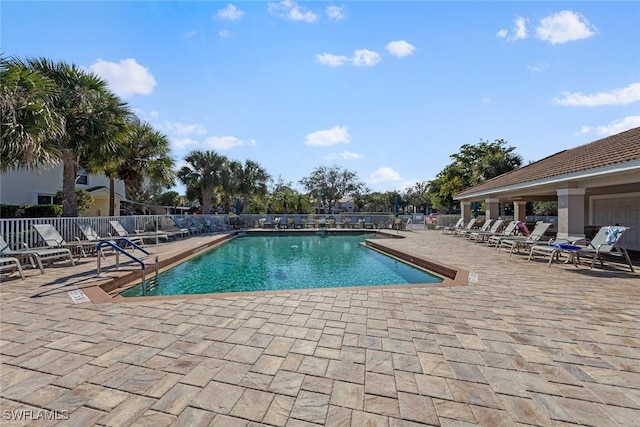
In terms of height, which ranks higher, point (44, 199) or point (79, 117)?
point (79, 117)

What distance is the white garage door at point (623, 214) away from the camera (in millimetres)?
10430

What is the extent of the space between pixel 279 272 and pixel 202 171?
15.1 metres

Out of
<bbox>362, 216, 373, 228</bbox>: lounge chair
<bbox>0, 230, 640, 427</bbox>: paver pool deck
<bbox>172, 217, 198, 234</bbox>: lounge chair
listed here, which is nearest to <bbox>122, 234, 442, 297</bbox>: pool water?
<bbox>0, 230, 640, 427</bbox>: paver pool deck

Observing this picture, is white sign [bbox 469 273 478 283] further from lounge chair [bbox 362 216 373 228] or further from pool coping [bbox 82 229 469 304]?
lounge chair [bbox 362 216 373 228]

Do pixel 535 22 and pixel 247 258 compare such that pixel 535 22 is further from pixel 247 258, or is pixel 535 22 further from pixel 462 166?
pixel 462 166

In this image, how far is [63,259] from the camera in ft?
25.4

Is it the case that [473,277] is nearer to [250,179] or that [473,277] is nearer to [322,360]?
[322,360]

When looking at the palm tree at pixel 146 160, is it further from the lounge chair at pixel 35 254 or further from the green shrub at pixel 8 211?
the lounge chair at pixel 35 254

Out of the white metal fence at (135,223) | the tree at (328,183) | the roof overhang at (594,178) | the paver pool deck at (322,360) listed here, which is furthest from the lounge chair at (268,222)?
the tree at (328,183)

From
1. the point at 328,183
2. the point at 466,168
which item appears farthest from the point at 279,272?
the point at 328,183

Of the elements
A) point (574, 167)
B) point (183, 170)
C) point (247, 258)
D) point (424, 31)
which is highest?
point (424, 31)

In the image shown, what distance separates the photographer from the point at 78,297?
180 inches

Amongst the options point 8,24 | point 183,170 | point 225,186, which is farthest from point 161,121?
point 8,24

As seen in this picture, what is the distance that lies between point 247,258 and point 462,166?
2956 centimetres
